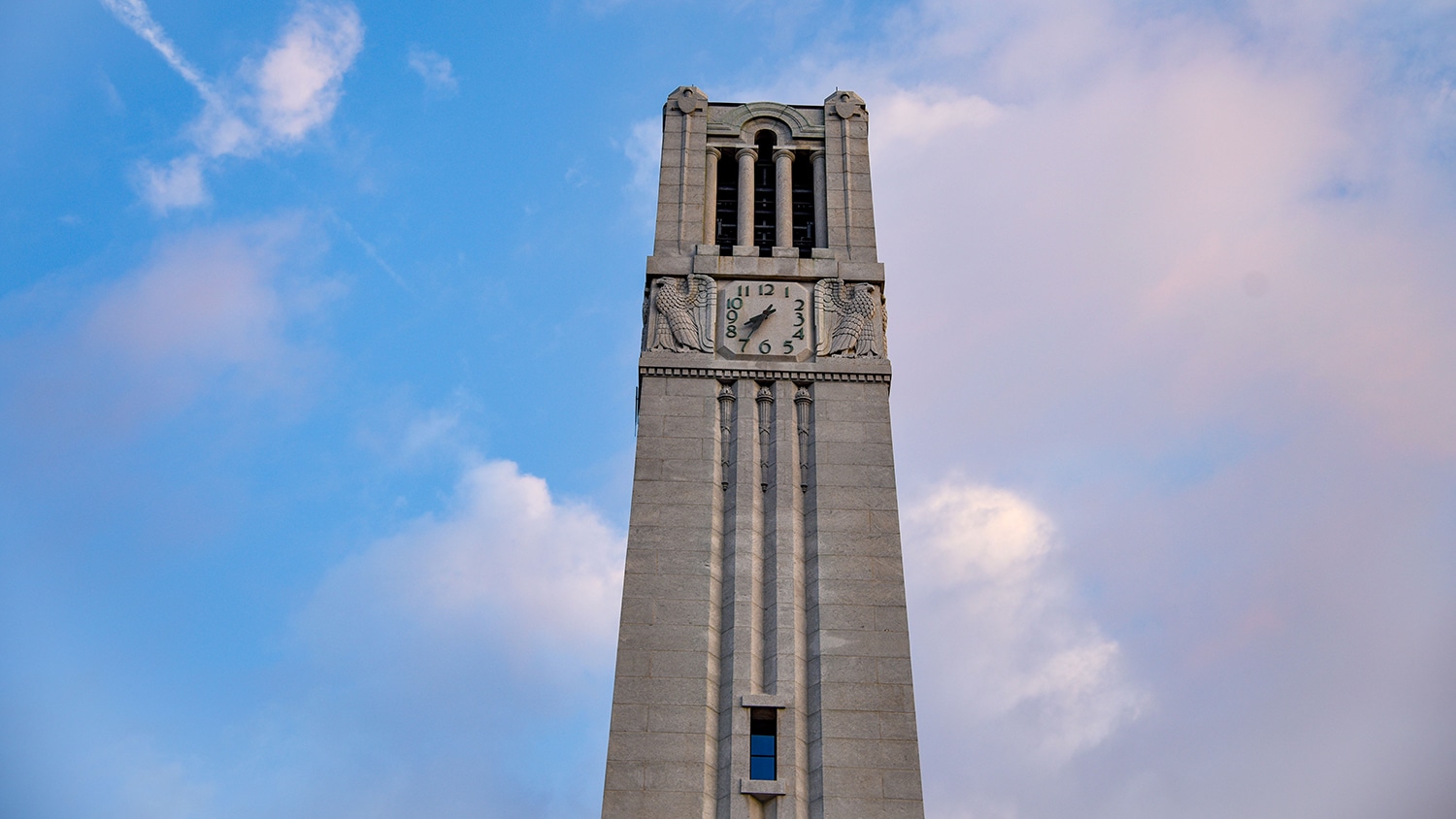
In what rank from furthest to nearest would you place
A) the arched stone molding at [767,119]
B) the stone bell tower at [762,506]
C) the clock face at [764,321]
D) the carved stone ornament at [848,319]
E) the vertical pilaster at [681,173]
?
the arched stone molding at [767,119], the vertical pilaster at [681,173], the carved stone ornament at [848,319], the clock face at [764,321], the stone bell tower at [762,506]

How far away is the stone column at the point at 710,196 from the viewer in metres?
43.0

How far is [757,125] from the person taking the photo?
46.0 meters

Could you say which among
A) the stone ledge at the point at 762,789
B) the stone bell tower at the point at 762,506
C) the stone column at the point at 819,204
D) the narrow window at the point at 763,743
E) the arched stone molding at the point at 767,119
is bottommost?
the stone ledge at the point at 762,789

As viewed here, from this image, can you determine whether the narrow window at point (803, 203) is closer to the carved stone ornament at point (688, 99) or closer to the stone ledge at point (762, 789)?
the carved stone ornament at point (688, 99)

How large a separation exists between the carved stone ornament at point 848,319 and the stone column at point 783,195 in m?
2.74

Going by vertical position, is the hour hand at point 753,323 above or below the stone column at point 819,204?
below

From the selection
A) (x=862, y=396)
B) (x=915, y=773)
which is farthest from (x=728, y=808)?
(x=862, y=396)

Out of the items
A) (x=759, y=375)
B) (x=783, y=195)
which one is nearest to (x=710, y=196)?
(x=783, y=195)

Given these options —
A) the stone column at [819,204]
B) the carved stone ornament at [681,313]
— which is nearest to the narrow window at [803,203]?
the stone column at [819,204]

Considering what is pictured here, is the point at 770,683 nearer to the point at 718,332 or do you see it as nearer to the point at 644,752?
the point at 644,752

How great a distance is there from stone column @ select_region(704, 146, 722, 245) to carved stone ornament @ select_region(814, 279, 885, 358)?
4.19m

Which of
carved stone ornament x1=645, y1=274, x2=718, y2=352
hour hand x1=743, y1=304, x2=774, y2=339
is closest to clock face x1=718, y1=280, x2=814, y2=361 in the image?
hour hand x1=743, y1=304, x2=774, y2=339

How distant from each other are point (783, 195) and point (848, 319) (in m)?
6.03

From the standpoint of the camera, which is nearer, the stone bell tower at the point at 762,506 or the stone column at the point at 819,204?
the stone bell tower at the point at 762,506
